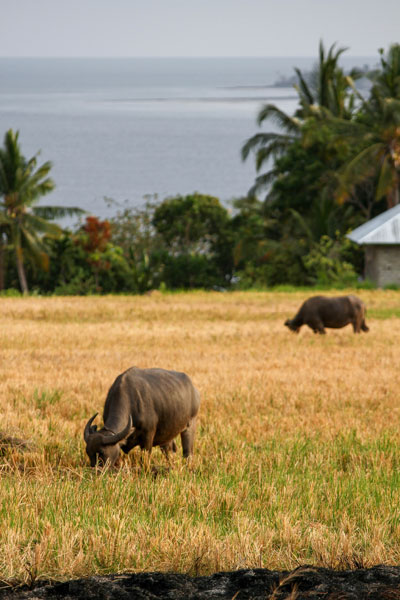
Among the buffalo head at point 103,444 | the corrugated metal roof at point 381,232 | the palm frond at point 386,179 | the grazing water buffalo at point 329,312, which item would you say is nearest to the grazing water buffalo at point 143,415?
the buffalo head at point 103,444

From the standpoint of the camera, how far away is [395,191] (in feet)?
131

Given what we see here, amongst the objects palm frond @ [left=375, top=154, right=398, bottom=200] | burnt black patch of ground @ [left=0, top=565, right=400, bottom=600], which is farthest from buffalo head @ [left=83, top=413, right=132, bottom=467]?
palm frond @ [left=375, top=154, right=398, bottom=200]

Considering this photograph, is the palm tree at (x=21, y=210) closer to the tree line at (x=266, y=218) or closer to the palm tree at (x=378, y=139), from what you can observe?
the tree line at (x=266, y=218)

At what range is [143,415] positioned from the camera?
6.19 meters

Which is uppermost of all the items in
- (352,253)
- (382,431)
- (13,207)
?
(13,207)

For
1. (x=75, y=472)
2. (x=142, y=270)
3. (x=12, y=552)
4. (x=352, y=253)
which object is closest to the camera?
(x=12, y=552)

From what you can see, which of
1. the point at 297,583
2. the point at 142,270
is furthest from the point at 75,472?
the point at 142,270

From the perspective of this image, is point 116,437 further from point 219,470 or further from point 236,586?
point 236,586

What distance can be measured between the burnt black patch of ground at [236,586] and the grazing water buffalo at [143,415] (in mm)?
2027

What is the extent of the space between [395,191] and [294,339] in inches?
985

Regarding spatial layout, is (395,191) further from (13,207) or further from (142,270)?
(13,207)

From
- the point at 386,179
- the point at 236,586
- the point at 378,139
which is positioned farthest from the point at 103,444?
the point at 378,139

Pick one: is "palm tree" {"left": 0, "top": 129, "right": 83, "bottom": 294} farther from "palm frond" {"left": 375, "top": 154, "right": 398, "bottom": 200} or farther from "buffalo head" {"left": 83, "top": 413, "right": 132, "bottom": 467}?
"buffalo head" {"left": 83, "top": 413, "right": 132, "bottom": 467}

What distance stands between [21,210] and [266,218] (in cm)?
1272
